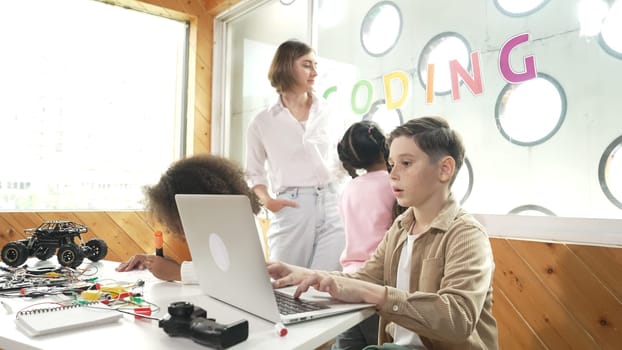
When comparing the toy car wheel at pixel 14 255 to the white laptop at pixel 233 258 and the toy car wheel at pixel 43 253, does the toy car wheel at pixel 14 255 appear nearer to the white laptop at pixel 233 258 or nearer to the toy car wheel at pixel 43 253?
the toy car wheel at pixel 43 253

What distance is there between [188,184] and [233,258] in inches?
20.5

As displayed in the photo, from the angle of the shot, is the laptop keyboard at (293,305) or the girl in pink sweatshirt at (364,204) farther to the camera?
the girl in pink sweatshirt at (364,204)

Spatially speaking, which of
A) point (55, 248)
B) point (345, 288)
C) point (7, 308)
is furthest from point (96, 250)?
point (345, 288)

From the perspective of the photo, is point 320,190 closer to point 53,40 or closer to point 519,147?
point 519,147

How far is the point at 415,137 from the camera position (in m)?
1.25

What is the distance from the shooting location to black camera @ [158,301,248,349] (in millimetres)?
759

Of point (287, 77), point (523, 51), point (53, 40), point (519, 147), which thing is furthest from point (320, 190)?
point (53, 40)

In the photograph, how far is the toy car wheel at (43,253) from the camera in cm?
167

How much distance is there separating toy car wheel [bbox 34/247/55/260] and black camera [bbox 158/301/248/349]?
105cm

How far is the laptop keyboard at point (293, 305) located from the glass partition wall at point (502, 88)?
1.13 metres

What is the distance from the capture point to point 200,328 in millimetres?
781

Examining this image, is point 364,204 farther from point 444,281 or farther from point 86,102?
point 86,102

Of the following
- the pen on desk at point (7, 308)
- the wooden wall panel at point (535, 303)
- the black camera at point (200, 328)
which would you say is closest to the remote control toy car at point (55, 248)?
the pen on desk at point (7, 308)

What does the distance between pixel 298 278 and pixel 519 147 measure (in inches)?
45.8
